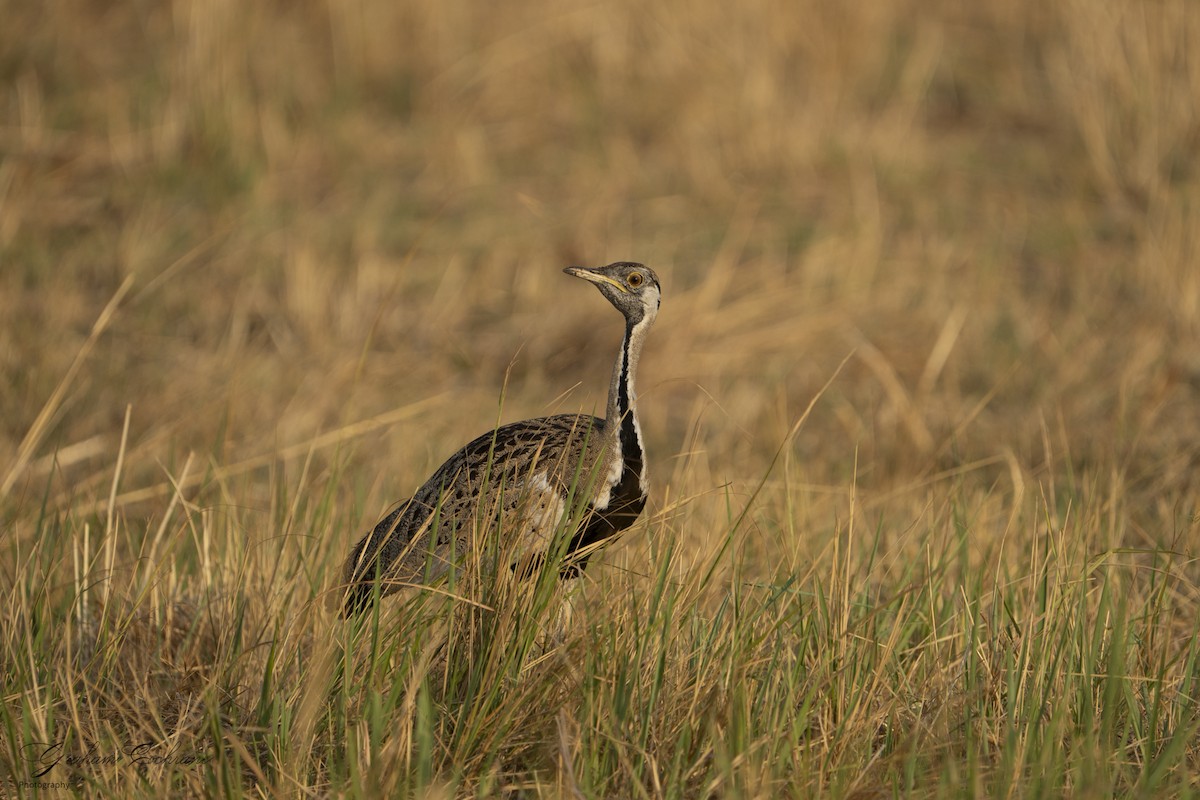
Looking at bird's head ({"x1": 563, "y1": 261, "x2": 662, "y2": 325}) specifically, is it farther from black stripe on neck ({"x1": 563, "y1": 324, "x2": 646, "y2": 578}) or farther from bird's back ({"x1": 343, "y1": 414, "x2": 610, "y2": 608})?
bird's back ({"x1": 343, "y1": 414, "x2": 610, "y2": 608})

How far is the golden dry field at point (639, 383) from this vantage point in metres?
3.08

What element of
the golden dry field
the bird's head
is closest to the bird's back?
the golden dry field

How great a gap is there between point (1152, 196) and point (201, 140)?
4851 millimetres

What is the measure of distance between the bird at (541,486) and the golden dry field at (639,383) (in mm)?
146

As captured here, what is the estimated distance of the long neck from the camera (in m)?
3.81

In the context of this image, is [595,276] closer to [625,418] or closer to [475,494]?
[625,418]

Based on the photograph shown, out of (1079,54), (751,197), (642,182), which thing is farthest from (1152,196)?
(642,182)

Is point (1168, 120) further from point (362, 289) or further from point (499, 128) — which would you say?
point (362, 289)

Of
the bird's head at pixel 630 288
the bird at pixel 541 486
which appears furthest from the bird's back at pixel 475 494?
the bird's head at pixel 630 288

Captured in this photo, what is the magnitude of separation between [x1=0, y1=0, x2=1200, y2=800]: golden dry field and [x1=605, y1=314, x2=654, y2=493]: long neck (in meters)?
0.18

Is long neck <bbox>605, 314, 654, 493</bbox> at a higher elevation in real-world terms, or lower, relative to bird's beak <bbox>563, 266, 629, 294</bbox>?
lower

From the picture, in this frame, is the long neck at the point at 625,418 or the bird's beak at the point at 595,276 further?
the bird's beak at the point at 595,276

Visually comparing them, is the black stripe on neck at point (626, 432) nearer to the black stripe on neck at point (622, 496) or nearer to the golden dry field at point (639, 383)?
the black stripe on neck at point (622, 496)

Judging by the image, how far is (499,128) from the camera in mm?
8797
